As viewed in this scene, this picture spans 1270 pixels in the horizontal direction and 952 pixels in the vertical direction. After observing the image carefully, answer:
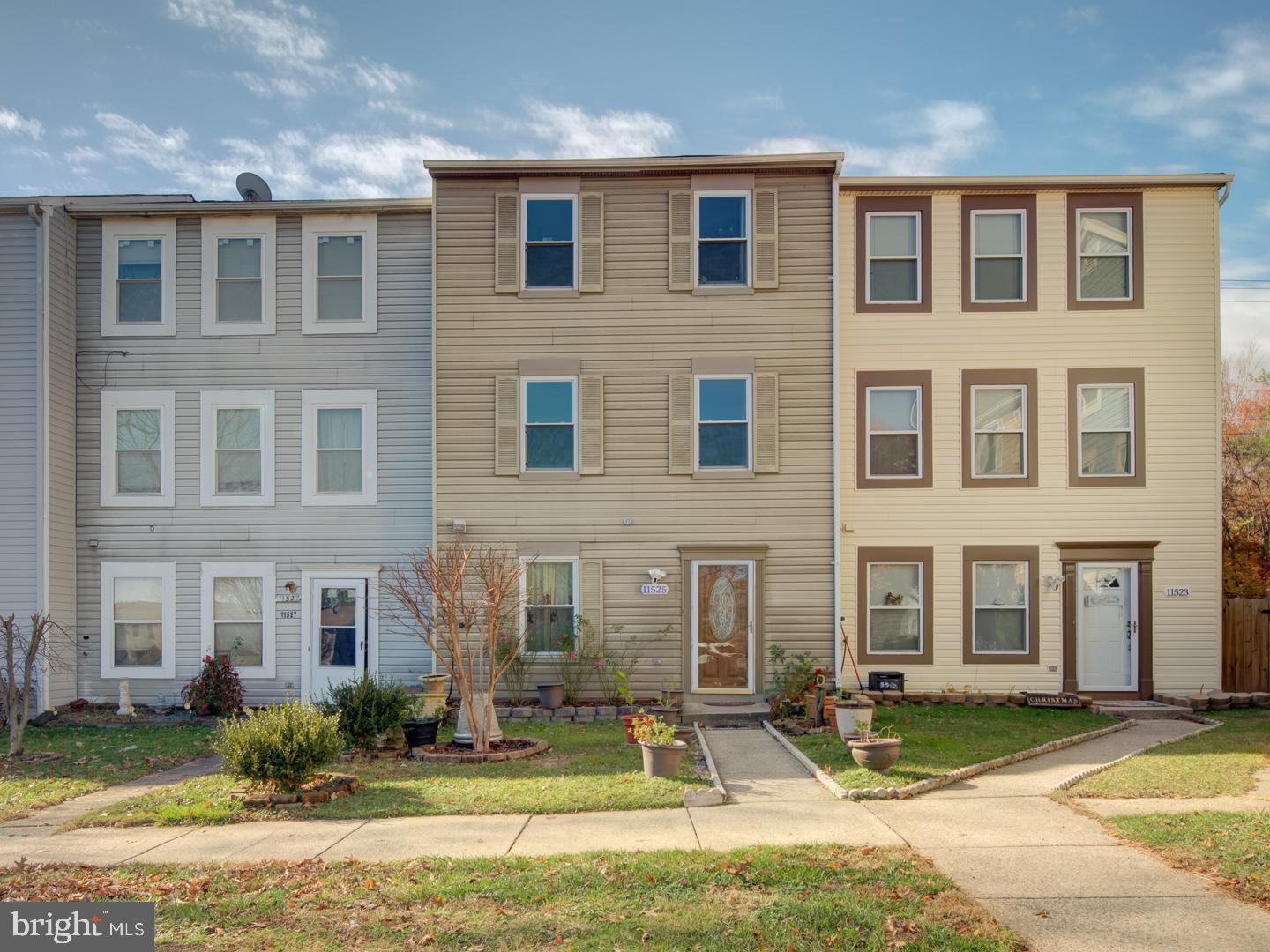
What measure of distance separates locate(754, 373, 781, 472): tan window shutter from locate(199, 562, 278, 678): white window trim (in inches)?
320

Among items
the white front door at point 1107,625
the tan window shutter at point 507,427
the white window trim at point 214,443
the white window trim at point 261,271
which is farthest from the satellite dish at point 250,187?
the white front door at point 1107,625

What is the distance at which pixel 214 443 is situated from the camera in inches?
651

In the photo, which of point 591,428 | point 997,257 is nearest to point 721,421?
point 591,428

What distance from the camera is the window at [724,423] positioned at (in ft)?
51.7

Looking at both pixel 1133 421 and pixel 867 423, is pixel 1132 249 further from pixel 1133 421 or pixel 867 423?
pixel 867 423

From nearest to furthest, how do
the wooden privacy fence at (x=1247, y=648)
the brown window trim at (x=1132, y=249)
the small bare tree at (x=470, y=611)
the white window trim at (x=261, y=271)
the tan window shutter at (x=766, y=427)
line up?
the small bare tree at (x=470, y=611) < the tan window shutter at (x=766, y=427) < the brown window trim at (x=1132, y=249) < the wooden privacy fence at (x=1247, y=648) < the white window trim at (x=261, y=271)

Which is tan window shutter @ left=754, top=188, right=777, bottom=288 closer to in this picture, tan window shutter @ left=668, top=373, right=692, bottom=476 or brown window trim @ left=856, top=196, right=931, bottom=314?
brown window trim @ left=856, top=196, right=931, bottom=314

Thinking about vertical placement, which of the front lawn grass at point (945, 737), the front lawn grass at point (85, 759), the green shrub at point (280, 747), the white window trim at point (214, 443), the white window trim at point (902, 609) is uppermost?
the white window trim at point (214, 443)

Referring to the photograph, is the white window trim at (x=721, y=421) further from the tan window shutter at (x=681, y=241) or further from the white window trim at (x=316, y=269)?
the white window trim at (x=316, y=269)

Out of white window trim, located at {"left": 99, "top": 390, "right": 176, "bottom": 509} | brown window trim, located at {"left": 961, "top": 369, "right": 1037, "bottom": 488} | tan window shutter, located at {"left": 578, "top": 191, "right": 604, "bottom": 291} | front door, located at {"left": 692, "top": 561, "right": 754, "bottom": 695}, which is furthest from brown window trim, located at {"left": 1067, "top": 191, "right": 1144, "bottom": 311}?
white window trim, located at {"left": 99, "top": 390, "right": 176, "bottom": 509}

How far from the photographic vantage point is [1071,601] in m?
16.0

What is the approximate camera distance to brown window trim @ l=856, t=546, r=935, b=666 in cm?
1597

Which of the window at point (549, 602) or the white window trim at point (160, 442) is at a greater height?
the white window trim at point (160, 442)

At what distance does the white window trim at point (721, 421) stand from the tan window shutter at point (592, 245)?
7.28 feet
